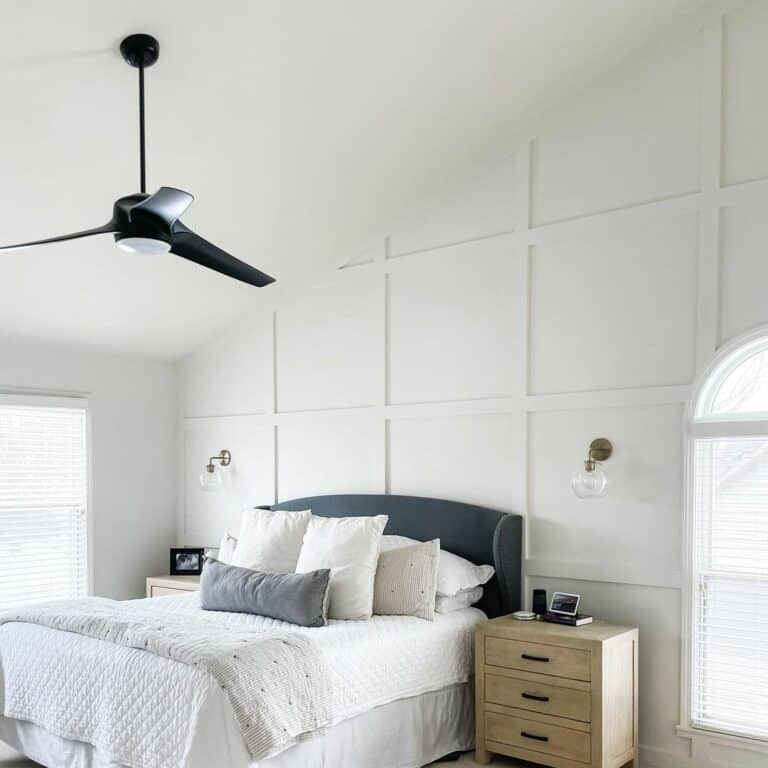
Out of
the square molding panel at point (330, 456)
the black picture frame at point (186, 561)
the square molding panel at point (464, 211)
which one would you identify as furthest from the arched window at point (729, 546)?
the black picture frame at point (186, 561)

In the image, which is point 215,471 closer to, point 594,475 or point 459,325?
point 459,325

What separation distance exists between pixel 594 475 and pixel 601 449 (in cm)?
15

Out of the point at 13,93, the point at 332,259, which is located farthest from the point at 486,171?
the point at 13,93

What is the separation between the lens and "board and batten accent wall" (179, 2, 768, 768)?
371 cm

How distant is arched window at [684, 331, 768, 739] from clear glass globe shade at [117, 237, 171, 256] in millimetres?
2341

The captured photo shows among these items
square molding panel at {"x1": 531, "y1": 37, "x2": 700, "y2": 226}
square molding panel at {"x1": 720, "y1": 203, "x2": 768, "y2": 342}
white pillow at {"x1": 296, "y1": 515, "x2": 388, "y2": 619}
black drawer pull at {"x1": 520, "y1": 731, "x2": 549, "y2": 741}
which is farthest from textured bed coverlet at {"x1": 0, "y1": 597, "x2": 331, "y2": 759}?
square molding panel at {"x1": 531, "y1": 37, "x2": 700, "y2": 226}

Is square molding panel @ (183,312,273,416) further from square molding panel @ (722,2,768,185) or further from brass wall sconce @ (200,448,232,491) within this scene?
square molding panel @ (722,2,768,185)

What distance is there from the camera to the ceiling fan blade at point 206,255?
120 inches

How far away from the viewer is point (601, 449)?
3973 mm

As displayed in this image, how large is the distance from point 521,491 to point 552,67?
2052mm

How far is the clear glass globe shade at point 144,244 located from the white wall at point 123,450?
257 cm

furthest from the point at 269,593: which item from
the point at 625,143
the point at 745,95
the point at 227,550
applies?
the point at 745,95

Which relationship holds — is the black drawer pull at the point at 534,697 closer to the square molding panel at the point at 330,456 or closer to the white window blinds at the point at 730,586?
the white window blinds at the point at 730,586

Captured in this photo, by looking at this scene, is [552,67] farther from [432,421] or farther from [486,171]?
[432,421]
